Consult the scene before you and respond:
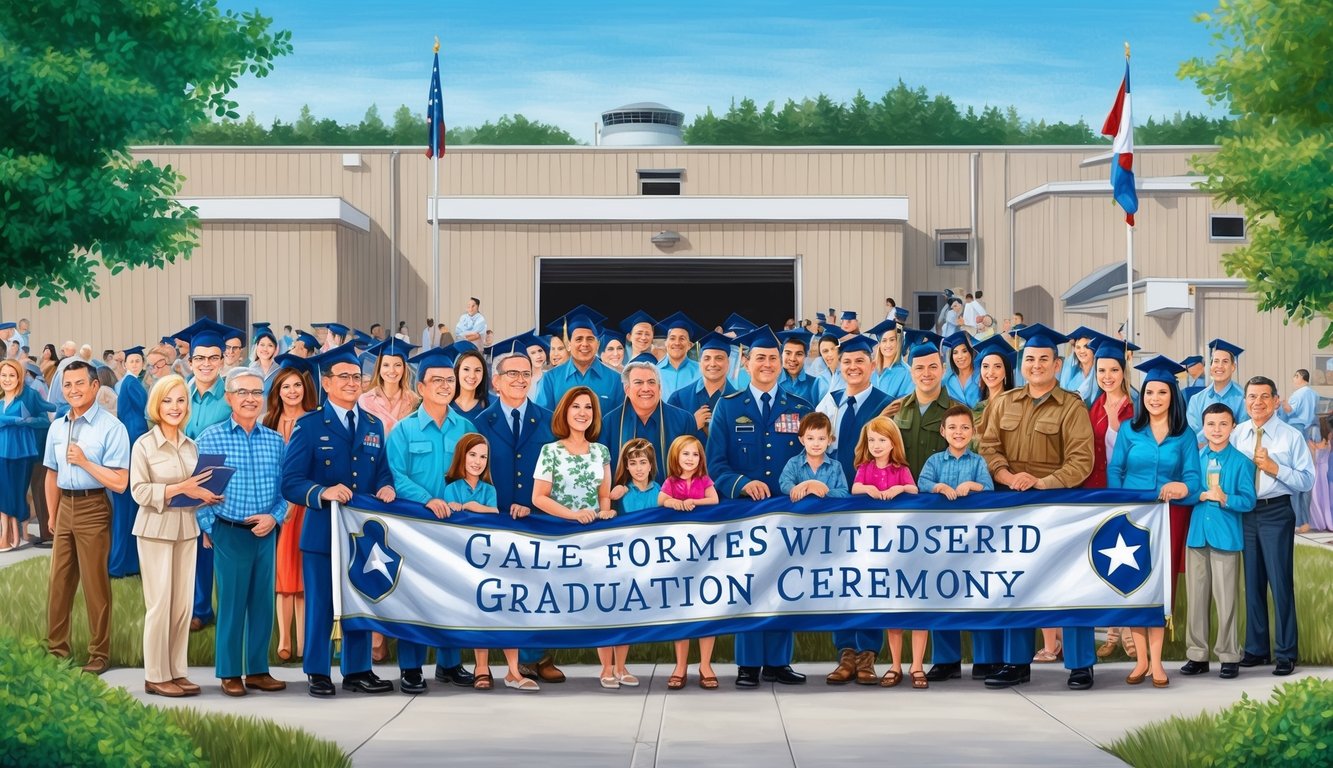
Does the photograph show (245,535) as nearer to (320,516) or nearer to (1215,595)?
(320,516)

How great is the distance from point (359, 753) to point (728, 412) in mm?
3753

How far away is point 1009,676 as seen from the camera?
407 inches

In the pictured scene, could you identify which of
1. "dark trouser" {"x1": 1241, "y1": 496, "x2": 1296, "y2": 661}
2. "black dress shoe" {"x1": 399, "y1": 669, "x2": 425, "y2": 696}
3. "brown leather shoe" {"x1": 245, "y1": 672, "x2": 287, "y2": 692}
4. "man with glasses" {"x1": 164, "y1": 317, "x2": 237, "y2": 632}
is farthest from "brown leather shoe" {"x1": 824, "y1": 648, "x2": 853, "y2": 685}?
"man with glasses" {"x1": 164, "y1": 317, "x2": 237, "y2": 632}

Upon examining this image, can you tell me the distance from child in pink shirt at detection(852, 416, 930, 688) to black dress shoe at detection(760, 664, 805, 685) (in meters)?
0.53

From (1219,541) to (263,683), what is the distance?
244 inches

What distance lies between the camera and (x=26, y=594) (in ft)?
44.1

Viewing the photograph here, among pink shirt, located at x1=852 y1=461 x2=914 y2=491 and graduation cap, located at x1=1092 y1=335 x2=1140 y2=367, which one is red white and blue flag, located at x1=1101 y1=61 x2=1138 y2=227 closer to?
graduation cap, located at x1=1092 y1=335 x2=1140 y2=367

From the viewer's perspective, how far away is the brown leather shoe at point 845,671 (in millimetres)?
10438

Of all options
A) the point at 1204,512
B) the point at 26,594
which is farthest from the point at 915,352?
the point at 26,594

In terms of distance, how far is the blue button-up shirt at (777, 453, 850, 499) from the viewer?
34.3ft

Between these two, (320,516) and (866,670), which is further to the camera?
(866,670)

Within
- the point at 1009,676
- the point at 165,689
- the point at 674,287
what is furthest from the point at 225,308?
the point at 1009,676

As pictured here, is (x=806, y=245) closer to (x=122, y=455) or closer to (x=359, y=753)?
(x=122, y=455)

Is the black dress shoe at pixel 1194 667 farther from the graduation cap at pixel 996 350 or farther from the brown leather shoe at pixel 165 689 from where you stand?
the brown leather shoe at pixel 165 689
